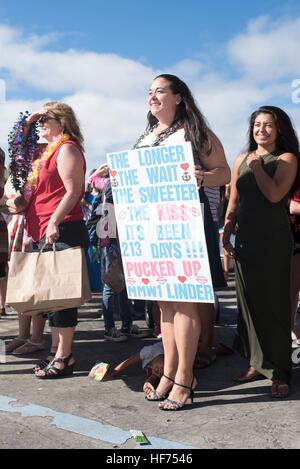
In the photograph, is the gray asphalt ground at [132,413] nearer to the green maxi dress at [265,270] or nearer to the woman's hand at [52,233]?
the green maxi dress at [265,270]

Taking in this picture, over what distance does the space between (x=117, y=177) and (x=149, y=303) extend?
2573 millimetres

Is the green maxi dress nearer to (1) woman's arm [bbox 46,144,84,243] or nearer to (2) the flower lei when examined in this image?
(1) woman's arm [bbox 46,144,84,243]

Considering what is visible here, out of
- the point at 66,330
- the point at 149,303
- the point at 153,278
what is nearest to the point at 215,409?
the point at 153,278

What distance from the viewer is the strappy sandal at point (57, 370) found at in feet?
14.1

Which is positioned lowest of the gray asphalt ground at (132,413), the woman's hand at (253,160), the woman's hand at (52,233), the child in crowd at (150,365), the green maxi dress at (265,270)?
the gray asphalt ground at (132,413)

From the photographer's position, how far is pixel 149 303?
20.0 ft

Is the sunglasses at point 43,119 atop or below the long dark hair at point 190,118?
atop

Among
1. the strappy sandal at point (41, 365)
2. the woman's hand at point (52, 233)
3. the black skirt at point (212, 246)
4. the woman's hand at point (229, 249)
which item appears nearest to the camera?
the black skirt at point (212, 246)

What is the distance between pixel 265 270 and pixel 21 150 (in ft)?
6.63

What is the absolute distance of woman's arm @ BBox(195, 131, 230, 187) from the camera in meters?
3.54

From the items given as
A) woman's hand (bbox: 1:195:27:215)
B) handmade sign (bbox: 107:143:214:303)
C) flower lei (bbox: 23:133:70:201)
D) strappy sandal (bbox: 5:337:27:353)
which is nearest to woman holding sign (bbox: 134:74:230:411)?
handmade sign (bbox: 107:143:214:303)

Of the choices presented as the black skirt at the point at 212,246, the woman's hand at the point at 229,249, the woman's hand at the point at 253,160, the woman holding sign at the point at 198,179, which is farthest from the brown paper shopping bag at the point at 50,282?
the woman's hand at the point at 253,160

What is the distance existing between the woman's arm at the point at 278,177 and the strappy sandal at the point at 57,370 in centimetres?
181
